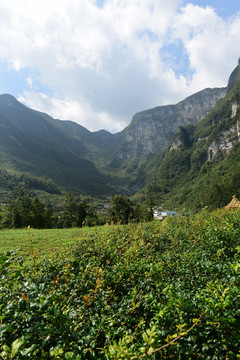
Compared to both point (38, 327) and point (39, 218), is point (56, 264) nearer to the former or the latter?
point (38, 327)

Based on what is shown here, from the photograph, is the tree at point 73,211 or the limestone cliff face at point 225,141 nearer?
the tree at point 73,211

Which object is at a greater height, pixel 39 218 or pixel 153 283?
pixel 153 283

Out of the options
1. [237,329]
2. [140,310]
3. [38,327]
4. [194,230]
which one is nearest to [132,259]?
[140,310]

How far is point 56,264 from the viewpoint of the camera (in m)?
4.00

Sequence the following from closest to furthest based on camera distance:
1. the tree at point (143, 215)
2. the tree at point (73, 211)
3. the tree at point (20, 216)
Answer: the tree at point (143, 215) → the tree at point (20, 216) → the tree at point (73, 211)

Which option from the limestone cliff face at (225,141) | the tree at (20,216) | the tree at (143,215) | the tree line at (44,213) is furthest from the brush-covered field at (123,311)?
the limestone cliff face at (225,141)

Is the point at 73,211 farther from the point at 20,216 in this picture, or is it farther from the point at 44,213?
the point at 20,216

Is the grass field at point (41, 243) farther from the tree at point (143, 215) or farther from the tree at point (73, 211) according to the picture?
the tree at point (73, 211)

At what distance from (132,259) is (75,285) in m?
1.44

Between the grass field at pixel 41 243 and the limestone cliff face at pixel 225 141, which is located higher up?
the limestone cliff face at pixel 225 141

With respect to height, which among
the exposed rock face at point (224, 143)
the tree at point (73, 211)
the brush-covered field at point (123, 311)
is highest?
the exposed rock face at point (224, 143)

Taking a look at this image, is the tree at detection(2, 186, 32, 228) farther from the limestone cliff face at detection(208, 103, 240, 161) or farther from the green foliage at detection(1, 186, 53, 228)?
the limestone cliff face at detection(208, 103, 240, 161)

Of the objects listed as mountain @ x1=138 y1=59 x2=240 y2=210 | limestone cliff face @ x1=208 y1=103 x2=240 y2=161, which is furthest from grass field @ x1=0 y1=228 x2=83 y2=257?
limestone cliff face @ x1=208 y1=103 x2=240 y2=161

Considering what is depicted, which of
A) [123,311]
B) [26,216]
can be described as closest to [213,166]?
[26,216]
